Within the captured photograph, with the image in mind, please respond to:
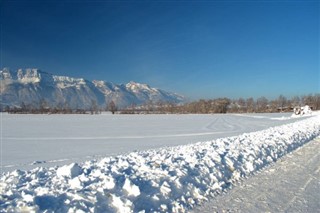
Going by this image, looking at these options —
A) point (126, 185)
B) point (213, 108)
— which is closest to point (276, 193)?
point (126, 185)

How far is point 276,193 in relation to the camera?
20.9 ft

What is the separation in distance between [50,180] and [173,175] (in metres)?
2.58

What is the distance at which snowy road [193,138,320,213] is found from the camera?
217 inches

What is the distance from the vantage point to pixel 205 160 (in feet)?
27.6

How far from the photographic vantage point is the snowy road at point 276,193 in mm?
5508

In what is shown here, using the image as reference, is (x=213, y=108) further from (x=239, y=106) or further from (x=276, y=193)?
(x=276, y=193)

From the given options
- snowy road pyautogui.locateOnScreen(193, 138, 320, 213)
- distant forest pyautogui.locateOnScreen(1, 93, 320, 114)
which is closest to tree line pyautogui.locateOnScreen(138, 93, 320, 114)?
distant forest pyautogui.locateOnScreen(1, 93, 320, 114)

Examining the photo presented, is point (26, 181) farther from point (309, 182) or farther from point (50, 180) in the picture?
point (309, 182)

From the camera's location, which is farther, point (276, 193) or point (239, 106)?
point (239, 106)

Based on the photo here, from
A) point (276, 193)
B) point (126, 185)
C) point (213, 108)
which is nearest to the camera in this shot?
point (126, 185)

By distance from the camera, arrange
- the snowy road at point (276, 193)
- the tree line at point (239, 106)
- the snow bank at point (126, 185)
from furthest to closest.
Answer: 1. the tree line at point (239, 106)
2. the snowy road at point (276, 193)
3. the snow bank at point (126, 185)

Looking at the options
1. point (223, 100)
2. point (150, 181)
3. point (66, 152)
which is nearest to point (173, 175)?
point (150, 181)

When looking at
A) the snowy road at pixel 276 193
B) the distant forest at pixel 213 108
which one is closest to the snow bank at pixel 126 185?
the snowy road at pixel 276 193

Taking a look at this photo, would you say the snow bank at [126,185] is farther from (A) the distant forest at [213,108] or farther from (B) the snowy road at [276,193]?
(A) the distant forest at [213,108]
